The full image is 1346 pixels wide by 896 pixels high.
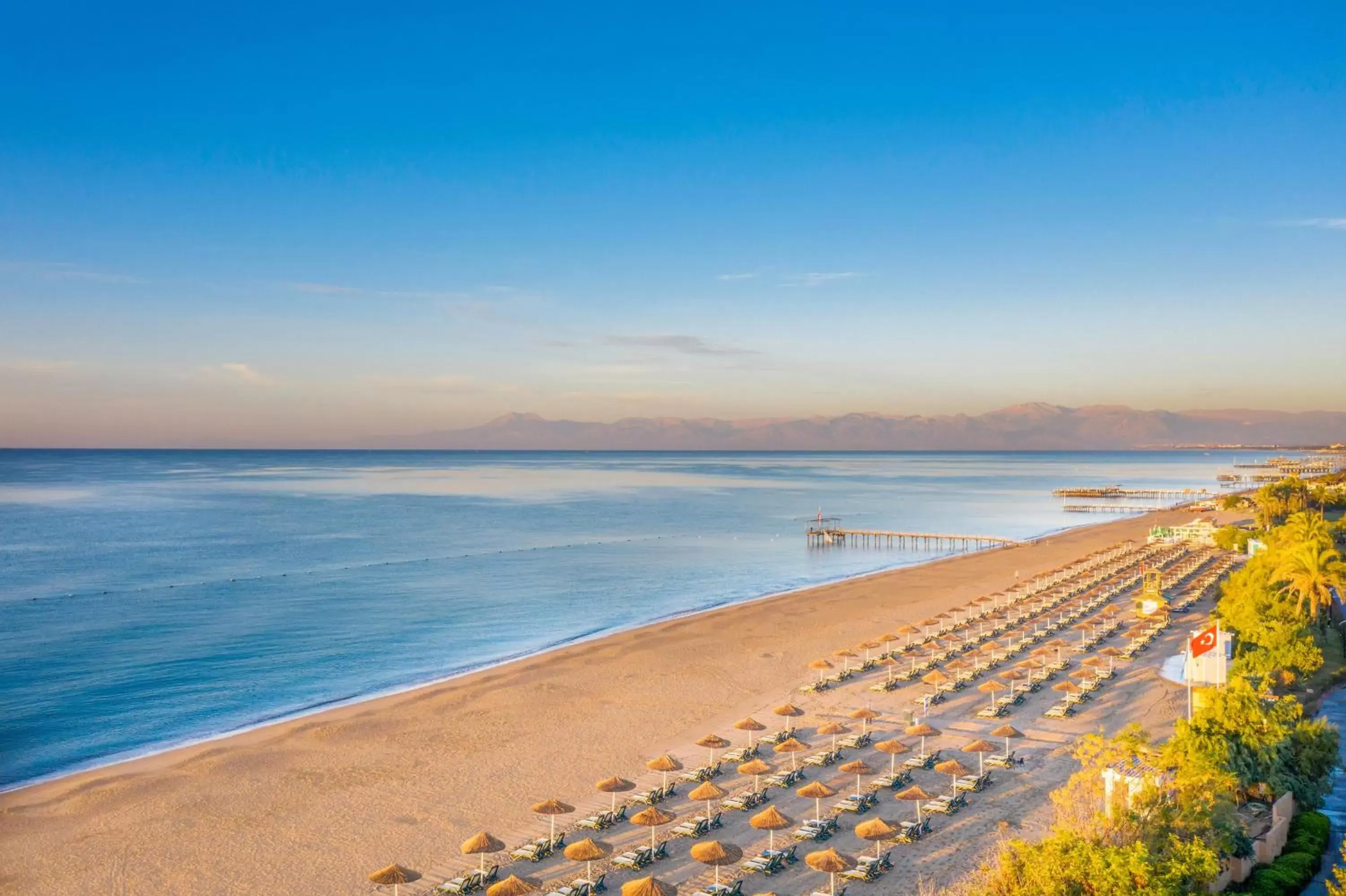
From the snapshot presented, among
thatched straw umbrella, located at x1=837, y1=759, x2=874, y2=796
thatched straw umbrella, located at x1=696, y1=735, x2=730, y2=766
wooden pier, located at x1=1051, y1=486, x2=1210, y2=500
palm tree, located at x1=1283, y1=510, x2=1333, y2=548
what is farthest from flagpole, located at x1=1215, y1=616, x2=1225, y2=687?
wooden pier, located at x1=1051, y1=486, x2=1210, y2=500

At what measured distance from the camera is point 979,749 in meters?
25.8

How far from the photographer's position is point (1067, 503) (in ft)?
501

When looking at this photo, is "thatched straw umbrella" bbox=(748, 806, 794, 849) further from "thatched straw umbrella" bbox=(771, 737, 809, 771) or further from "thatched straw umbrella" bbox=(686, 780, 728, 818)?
"thatched straw umbrella" bbox=(771, 737, 809, 771)

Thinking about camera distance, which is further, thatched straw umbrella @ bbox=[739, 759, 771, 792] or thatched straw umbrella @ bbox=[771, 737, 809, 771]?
thatched straw umbrella @ bbox=[771, 737, 809, 771]

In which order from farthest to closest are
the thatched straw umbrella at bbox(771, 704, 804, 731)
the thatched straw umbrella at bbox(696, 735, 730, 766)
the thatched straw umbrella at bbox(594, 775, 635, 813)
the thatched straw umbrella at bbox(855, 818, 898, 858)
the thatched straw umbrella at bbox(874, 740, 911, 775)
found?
the thatched straw umbrella at bbox(771, 704, 804, 731)
the thatched straw umbrella at bbox(696, 735, 730, 766)
the thatched straw umbrella at bbox(874, 740, 911, 775)
the thatched straw umbrella at bbox(594, 775, 635, 813)
the thatched straw umbrella at bbox(855, 818, 898, 858)

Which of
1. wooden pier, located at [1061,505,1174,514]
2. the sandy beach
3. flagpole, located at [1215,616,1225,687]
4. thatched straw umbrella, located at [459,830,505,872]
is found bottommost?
A: wooden pier, located at [1061,505,1174,514]

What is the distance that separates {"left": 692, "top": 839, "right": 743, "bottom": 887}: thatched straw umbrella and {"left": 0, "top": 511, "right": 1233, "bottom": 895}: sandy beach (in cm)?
100

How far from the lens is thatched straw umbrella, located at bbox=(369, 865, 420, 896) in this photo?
1820cm

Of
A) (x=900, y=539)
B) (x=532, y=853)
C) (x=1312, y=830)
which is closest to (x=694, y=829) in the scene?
(x=532, y=853)

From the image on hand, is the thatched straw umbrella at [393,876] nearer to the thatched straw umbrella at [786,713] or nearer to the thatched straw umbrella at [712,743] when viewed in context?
the thatched straw umbrella at [712,743]

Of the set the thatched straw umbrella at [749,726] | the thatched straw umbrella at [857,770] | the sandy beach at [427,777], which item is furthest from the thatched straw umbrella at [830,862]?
the thatched straw umbrella at [749,726]

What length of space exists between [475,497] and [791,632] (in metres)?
123

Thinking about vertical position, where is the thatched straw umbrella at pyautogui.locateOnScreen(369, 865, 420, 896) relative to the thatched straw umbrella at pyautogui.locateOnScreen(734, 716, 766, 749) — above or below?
above

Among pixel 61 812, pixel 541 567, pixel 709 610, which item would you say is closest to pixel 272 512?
pixel 541 567
